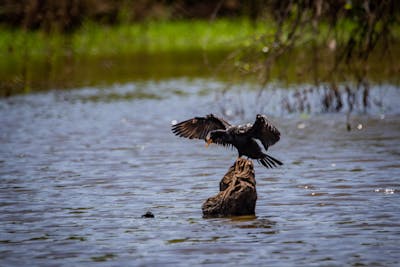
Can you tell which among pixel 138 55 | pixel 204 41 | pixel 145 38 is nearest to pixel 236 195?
pixel 204 41

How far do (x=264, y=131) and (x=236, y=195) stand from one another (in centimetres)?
66

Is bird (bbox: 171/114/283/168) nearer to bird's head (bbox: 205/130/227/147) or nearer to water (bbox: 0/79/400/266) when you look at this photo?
bird's head (bbox: 205/130/227/147)

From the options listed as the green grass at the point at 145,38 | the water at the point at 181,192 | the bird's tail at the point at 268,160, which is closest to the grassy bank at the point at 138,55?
the green grass at the point at 145,38

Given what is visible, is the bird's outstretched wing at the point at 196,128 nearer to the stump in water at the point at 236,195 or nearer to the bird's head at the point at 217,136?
the bird's head at the point at 217,136

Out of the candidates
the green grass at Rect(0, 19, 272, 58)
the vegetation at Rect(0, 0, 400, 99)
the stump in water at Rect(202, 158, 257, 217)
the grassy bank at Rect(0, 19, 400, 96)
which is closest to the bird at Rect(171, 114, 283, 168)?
the stump in water at Rect(202, 158, 257, 217)

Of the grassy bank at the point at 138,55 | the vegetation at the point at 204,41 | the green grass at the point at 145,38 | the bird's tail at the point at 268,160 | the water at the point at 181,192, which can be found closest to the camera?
the water at the point at 181,192

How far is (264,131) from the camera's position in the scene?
321 inches

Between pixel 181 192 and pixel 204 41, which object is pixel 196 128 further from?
pixel 204 41

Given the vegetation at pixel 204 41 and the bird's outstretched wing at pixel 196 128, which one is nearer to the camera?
the bird's outstretched wing at pixel 196 128

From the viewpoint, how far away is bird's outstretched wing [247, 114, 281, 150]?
8008 mm

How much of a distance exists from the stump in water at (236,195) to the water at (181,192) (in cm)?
14

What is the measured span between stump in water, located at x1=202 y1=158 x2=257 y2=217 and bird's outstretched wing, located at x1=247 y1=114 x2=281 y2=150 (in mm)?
292

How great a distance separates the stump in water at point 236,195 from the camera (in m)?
7.87

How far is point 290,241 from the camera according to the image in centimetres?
714
